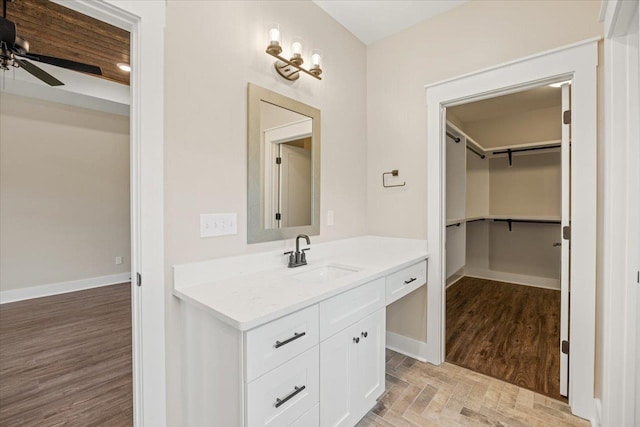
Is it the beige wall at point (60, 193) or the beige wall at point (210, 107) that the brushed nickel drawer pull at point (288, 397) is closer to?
the beige wall at point (210, 107)

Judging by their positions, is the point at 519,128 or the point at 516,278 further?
the point at 516,278

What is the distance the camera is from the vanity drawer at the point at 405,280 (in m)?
1.82

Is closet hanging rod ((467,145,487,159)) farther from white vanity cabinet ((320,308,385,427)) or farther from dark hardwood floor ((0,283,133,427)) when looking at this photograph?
dark hardwood floor ((0,283,133,427))

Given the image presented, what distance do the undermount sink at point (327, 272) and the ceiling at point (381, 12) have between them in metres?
1.90

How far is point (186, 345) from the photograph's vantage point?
4.50 ft

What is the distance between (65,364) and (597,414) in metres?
3.60

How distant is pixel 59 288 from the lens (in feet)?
13.6

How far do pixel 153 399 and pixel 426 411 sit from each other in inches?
58.3

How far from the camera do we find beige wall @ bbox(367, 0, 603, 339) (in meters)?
1.78

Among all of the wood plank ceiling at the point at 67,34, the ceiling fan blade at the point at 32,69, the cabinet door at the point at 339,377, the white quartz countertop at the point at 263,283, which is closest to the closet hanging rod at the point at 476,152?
the white quartz countertop at the point at 263,283

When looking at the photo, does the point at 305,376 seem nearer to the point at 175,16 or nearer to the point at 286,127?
the point at 286,127

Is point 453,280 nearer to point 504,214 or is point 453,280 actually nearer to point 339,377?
point 504,214

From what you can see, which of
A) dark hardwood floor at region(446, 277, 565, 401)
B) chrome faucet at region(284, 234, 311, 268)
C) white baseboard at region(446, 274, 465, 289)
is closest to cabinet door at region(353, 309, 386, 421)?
chrome faucet at region(284, 234, 311, 268)

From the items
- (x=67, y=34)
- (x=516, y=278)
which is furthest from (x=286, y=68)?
(x=516, y=278)
